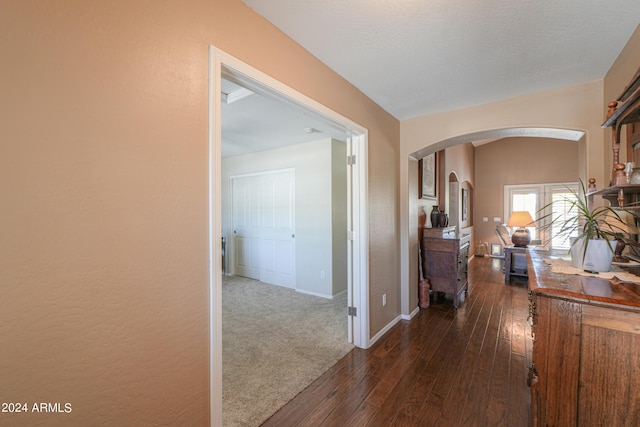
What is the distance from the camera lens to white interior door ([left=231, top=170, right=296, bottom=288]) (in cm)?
465

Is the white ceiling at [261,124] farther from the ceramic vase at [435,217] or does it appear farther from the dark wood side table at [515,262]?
the dark wood side table at [515,262]

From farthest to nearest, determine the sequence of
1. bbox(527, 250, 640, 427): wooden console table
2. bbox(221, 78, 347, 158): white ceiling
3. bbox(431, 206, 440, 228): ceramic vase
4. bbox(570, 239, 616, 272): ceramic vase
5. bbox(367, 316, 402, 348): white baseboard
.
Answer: bbox(431, 206, 440, 228): ceramic vase → bbox(221, 78, 347, 158): white ceiling → bbox(367, 316, 402, 348): white baseboard → bbox(570, 239, 616, 272): ceramic vase → bbox(527, 250, 640, 427): wooden console table

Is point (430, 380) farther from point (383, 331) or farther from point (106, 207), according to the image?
point (106, 207)

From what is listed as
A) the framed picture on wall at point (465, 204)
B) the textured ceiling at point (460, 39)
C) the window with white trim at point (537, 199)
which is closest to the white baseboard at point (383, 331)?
the textured ceiling at point (460, 39)

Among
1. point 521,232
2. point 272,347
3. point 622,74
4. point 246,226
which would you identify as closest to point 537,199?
point 521,232

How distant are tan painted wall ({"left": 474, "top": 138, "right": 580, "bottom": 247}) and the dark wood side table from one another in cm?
315

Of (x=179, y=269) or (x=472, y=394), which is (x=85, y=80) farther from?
(x=472, y=394)

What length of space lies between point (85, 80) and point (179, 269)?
0.78 metres

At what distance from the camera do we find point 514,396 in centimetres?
183

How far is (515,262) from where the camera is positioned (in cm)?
486

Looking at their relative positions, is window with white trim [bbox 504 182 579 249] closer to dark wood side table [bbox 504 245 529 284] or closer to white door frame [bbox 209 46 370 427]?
dark wood side table [bbox 504 245 529 284]

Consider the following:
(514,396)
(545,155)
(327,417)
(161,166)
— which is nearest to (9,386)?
(161,166)

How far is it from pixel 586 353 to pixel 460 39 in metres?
1.90

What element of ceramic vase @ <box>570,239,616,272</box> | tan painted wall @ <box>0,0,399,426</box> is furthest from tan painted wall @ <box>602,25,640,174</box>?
tan painted wall @ <box>0,0,399,426</box>
